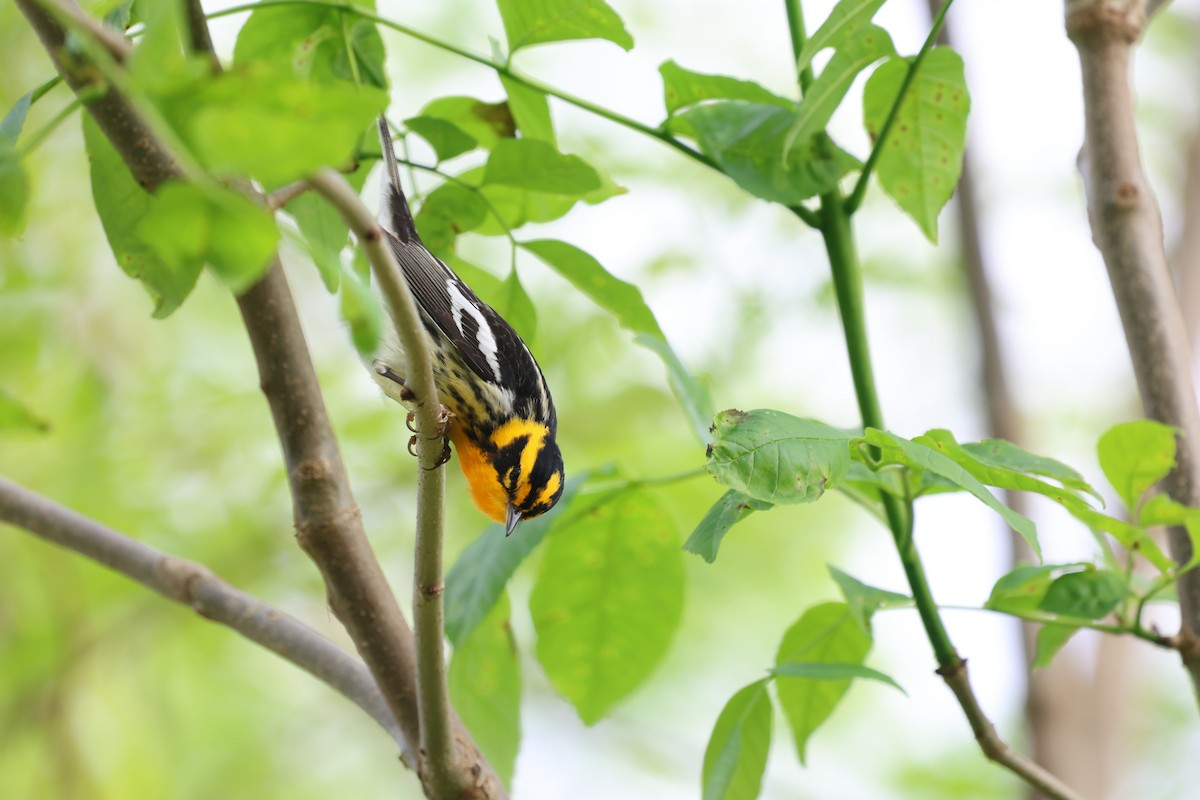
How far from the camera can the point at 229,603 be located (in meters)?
2.18

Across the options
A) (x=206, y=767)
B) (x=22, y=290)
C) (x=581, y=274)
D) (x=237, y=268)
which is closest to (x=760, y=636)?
(x=206, y=767)

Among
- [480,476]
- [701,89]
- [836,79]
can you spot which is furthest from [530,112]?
[480,476]

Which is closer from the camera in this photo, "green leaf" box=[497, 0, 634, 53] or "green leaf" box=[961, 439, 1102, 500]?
"green leaf" box=[961, 439, 1102, 500]

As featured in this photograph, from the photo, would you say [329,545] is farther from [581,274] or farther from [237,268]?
[237,268]

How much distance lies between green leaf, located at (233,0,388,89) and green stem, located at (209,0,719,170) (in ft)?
0.16

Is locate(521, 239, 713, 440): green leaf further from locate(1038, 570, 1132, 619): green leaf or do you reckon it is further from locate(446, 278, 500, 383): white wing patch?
locate(446, 278, 500, 383): white wing patch

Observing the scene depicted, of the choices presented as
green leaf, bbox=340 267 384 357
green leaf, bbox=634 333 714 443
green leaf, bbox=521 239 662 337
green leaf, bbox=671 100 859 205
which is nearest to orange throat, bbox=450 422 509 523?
green leaf, bbox=521 239 662 337

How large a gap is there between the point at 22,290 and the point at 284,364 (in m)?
1.92

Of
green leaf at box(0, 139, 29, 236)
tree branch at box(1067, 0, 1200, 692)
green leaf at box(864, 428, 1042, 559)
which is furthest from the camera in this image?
tree branch at box(1067, 0, 1200, 692)

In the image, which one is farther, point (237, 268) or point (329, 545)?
point (329, 545)

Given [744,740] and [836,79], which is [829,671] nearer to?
[744,740]

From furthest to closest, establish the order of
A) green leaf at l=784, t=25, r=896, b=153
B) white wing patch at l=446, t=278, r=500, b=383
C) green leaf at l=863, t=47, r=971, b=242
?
1. white wing patch at l=446, t=278, r=500, b=383
2. green leaf at l=863, t=47, r=971, b=242
3. green leaf at l=784, t=25, r=896, b=153

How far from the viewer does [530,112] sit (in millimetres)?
2053

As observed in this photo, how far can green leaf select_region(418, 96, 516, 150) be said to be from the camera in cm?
216
